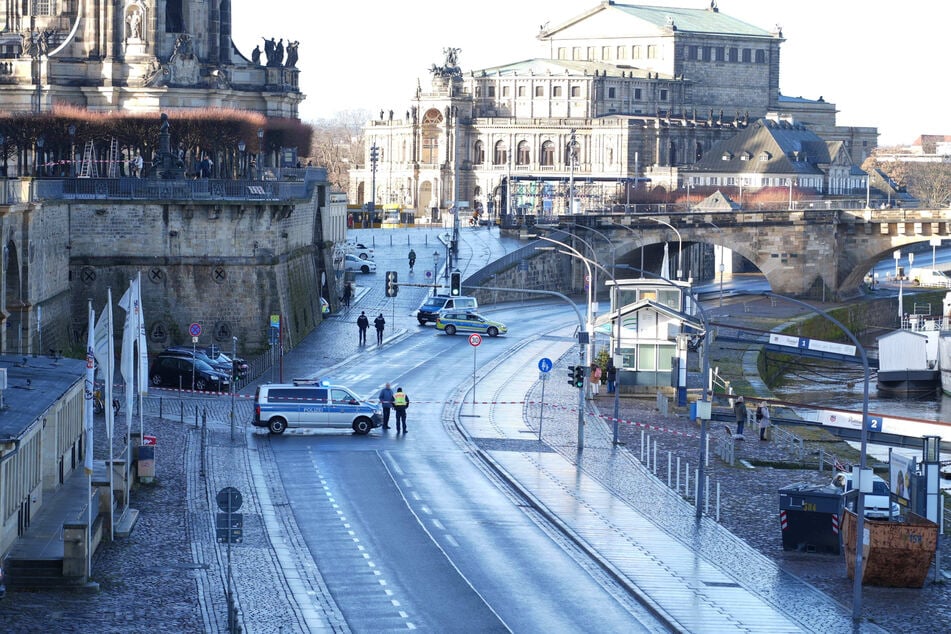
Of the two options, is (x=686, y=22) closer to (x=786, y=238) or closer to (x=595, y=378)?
(x=786, y=238)

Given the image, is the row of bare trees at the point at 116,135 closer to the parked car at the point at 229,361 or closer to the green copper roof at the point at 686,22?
the parked car at the point at 229,361

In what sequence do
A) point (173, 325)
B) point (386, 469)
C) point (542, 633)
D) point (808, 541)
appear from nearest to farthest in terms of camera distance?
point (542, 633) < point (808, 541) < point (386, 469) < point (173, 325)

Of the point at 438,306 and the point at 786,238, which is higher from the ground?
the point at 786,238

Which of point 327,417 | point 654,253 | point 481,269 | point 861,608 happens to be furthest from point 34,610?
point 654,253

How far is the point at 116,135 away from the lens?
258 ft

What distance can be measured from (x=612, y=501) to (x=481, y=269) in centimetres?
5718

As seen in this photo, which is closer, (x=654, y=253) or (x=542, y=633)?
(x=542, y=633)

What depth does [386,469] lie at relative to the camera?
4494cm

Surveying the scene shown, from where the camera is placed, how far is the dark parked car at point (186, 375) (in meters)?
60.3

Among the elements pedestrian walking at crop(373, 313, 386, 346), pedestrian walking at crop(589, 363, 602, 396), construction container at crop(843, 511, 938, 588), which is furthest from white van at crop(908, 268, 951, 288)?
construction container at crop(843, 511, 938, 588)

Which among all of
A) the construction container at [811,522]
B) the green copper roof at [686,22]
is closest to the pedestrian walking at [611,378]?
the construction container at [811,522]

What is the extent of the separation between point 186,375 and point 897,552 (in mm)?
32235

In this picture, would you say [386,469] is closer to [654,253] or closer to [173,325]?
[173,325]

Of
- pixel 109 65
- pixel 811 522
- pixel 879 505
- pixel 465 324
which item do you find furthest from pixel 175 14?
pixel 879 505
